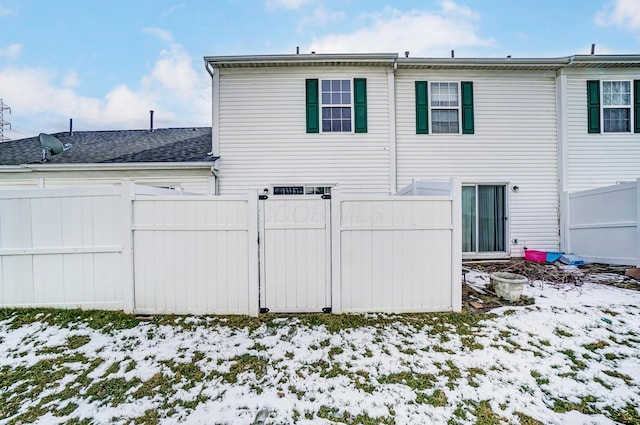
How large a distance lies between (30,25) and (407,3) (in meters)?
11.1

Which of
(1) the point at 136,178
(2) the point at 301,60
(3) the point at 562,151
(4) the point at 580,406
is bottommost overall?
(4) the point at 580,406

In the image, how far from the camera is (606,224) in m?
6.55

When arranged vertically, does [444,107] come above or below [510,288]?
above

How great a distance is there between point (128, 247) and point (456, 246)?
4.55 metres

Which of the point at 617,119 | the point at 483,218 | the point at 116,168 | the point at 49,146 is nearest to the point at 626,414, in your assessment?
the point at 483,218

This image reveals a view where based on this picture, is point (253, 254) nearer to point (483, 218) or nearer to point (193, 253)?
point (193, 253)

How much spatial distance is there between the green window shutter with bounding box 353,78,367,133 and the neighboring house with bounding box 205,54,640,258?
3cm

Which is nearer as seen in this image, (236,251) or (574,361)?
(574,361)

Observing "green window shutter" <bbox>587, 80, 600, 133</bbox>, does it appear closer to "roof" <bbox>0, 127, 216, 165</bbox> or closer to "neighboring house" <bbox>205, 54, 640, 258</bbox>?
"neighboring house" <bbox>205, 54, 640, 258</bbox>

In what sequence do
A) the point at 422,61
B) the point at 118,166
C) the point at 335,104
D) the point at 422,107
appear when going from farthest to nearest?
the point at 422,107
the point at 335,104
the point at 422,61
the point at 118,166

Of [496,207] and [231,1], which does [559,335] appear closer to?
[496,207]

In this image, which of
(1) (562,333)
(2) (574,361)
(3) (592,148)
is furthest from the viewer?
(3) (592,148)

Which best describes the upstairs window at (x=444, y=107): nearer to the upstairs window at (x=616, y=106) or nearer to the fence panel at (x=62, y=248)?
the upstairs window at (x=616, y=106)

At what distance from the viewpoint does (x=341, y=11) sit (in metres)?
8.41
